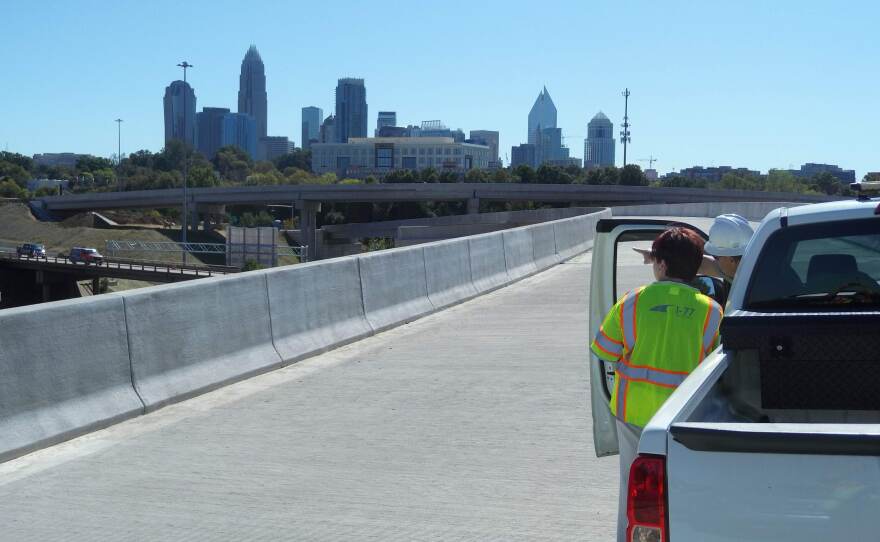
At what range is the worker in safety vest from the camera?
4.87m

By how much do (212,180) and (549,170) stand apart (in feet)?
189

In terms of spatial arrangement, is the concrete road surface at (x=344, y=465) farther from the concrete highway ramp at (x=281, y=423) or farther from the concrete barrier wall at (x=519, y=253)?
the concrete barrier wall at (x=519, y=253)

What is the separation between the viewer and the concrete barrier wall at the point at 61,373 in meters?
7.65

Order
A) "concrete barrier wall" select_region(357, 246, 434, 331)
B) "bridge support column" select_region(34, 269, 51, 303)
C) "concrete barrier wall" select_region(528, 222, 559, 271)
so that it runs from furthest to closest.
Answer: "bridge support column" select_region(34, 269, 51, 303), "concrete barrier wall" select_region(528, 222, 559, 271), "concrete barrier wall" select_region(357, 246, 434, 331)

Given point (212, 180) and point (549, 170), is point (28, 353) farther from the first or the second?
point (212, 180)

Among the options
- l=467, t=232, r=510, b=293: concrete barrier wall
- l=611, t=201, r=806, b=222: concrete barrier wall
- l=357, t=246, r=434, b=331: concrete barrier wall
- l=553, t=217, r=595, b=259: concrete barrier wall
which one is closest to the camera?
l=357, t=246, r=434, b=331: concrete barrier wall

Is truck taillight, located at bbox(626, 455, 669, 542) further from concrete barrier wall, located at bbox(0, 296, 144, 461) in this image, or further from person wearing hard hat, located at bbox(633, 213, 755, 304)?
concrete barrier wall, located at bbox(0, 296, 144, 461)

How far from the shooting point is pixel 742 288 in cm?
478

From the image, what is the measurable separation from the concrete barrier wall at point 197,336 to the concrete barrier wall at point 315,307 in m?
0.28

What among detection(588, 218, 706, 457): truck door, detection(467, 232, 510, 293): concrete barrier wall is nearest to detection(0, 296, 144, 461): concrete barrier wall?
detection(588, 218, 706, 457): truck door

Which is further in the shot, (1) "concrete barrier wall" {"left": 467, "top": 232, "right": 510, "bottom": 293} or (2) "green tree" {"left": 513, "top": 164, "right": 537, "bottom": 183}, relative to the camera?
(2) "green tree" {"left": 513, "top": 164, "right": 537, "bottom": 183}

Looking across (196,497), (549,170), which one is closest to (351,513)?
(196,497)

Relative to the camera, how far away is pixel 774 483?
3.01 m

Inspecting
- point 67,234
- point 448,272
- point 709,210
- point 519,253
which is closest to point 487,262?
point 448,272
